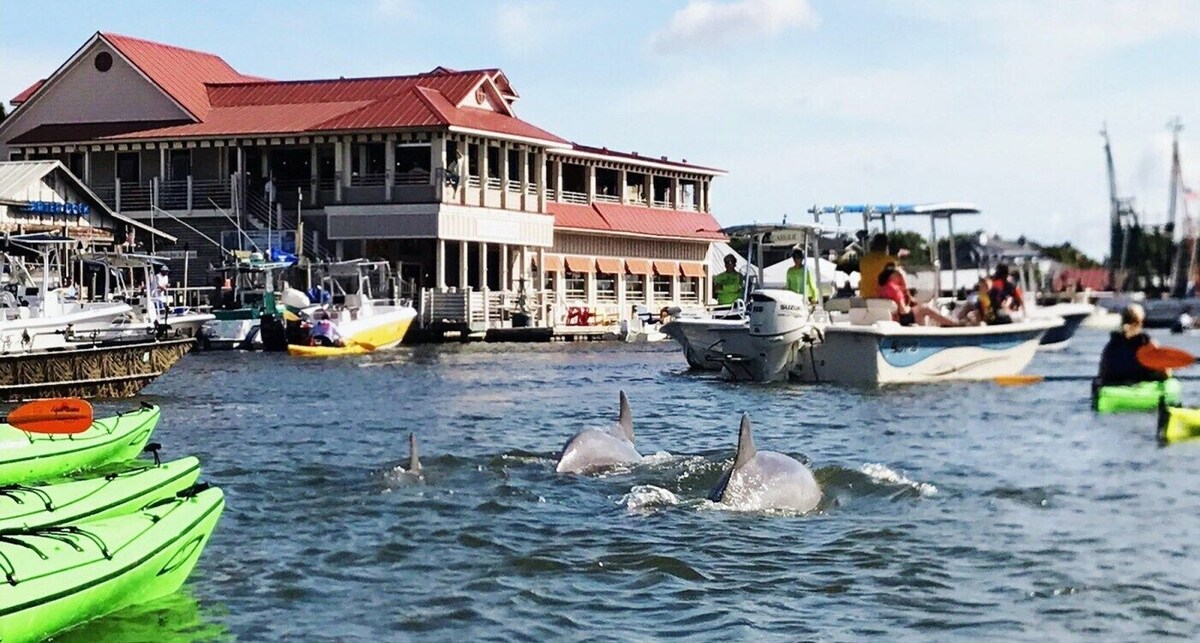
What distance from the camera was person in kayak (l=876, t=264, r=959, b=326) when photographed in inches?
1153

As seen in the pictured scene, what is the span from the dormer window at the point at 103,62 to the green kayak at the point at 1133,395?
47383 mm

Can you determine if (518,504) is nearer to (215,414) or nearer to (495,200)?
(215,414)

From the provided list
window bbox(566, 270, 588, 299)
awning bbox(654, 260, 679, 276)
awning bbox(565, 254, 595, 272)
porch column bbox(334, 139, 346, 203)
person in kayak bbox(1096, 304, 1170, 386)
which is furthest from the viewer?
awning bbox(654, 260, 679, 276)

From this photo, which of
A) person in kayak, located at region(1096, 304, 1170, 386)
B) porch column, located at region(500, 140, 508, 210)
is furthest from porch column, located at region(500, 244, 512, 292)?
person in kayak, located at region(1096, 304, 1170, 386)

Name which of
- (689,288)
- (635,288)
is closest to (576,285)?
(635,288)

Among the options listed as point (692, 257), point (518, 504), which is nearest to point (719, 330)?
point (518, 504)

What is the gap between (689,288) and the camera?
75.3m

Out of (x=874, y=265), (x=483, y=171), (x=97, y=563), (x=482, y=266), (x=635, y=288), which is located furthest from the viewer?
(x=635, y=288)

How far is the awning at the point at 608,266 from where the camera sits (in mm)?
68250

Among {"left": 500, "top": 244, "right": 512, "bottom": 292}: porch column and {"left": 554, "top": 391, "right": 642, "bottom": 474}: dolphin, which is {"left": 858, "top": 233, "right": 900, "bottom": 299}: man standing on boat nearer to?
{"left": 554, "top": 391, "right": 642, "bottom": 474}: dolphin

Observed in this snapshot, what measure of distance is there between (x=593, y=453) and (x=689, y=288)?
190 ft

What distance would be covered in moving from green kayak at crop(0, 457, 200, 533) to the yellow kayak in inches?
1261

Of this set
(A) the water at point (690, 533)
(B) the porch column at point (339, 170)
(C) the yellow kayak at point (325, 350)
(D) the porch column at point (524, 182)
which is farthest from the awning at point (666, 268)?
(A) the water at point (690, 533)

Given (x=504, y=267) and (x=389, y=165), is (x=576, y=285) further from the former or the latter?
(x=389, y=165)
